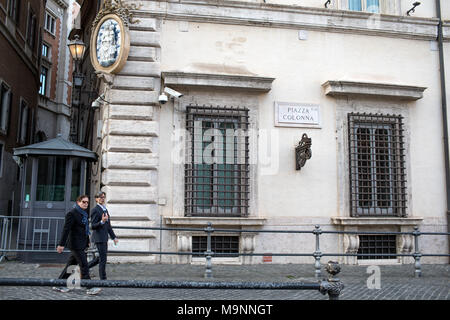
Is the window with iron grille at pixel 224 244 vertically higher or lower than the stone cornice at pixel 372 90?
lower

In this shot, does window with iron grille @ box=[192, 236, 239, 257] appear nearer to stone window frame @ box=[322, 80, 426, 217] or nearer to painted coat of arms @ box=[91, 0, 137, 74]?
stone window frame @ box=[322, 80, 426, 217]

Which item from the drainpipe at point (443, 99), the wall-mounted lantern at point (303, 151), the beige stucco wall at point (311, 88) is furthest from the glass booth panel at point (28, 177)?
the drainpipe at point (443, 99)

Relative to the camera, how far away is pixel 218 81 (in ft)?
38.9

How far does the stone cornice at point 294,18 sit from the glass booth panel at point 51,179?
434cm

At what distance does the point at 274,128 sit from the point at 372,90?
2.91m

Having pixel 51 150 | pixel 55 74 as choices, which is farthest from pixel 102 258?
pixel 55 74

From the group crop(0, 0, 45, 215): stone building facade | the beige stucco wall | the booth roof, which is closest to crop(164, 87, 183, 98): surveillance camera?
the beige stucco wall

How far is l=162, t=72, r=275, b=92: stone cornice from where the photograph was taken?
11664mm

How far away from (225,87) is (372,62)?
442 centimetres

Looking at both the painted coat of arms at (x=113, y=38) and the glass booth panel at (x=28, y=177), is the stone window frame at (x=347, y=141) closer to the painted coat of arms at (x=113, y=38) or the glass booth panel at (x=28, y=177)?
the painted coat of arms at (x=113, y=38)

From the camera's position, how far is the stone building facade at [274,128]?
11.6 m

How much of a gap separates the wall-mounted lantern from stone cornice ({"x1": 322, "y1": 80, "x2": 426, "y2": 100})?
1661mm
